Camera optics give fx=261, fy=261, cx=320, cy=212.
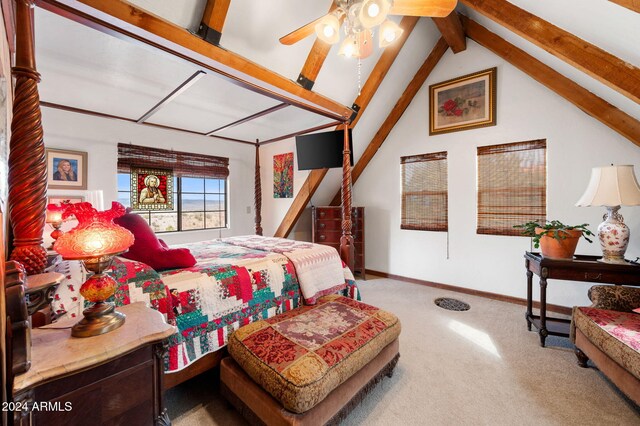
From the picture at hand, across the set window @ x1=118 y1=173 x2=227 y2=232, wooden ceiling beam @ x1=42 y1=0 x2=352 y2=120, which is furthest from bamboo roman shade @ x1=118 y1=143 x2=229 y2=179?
wooden ceiling beam @ x1=42 y1=0 x2=352 y2=120

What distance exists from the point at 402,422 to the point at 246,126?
373 centimetres

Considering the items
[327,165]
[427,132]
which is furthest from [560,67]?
[327,165]

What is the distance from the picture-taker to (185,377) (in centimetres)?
156

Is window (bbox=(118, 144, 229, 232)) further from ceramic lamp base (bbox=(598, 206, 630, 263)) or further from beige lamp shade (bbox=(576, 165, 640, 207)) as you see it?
ceramic lamp base (bbox=(598, 206, 630, 263))

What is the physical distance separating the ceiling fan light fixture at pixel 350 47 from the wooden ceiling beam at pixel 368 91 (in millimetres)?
1525

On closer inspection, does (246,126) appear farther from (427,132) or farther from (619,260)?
(619,260)

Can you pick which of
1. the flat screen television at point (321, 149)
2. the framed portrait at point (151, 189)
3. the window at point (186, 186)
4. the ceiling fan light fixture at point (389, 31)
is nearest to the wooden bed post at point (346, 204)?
the flat screen television at point (321, 149)

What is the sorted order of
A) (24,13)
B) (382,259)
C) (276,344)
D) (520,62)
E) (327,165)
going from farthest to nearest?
(382,259) < (327,165) < (520,62) < (276,344) < (24,13)

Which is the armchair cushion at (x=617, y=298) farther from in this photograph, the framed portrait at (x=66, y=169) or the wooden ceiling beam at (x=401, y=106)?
the framed portrait at (x=66, y=169)

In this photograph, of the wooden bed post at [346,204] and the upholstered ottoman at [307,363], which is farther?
the wooden bed post at [346,204]

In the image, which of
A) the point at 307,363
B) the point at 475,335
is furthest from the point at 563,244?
the point at 307,363

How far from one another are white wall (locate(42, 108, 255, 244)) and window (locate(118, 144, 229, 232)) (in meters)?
0.11

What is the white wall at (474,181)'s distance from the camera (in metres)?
2.84

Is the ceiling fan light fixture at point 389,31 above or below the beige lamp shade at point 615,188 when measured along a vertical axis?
above
